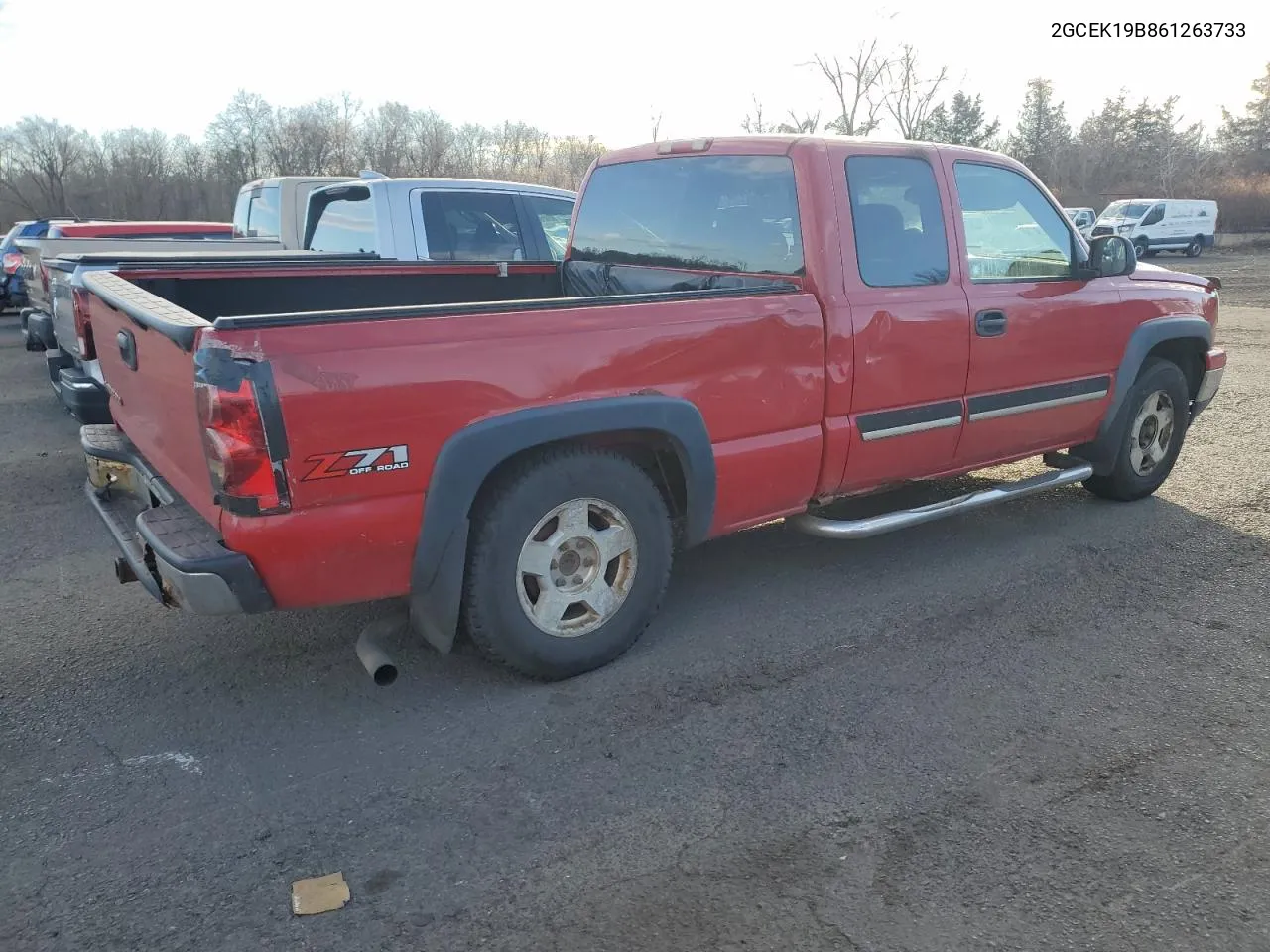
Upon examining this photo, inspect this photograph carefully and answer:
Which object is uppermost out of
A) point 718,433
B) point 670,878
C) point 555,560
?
point 718,433

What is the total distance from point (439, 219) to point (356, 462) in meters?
5.04

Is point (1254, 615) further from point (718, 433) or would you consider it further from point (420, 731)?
point (420, 731)

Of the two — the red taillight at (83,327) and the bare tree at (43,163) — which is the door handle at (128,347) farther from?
the bare tree at (43,163)

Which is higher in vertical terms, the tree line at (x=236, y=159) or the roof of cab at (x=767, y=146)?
the tree line at (x=236, y=159)

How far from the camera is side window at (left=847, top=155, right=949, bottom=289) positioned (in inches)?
169

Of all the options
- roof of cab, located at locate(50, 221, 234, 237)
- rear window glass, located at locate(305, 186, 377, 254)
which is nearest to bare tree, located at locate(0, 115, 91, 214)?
roof of cab, located at locate(50, 221, 234, 237)

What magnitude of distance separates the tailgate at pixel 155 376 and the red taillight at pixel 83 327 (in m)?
0.28

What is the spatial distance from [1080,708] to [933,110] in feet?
245

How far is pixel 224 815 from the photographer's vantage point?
115 inches

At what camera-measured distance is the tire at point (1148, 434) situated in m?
5.61

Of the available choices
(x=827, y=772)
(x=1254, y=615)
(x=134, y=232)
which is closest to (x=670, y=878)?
(x=827, y=772)

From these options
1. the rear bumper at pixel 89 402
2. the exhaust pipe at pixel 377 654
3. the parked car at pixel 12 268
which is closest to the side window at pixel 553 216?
the rear bumper at pixel 89 402

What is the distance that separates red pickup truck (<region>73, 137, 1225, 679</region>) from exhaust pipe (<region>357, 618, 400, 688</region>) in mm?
178

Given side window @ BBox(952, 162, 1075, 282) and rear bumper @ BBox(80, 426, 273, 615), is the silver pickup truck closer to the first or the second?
rear bumper @ BBox(80, 426, 273, 615)
